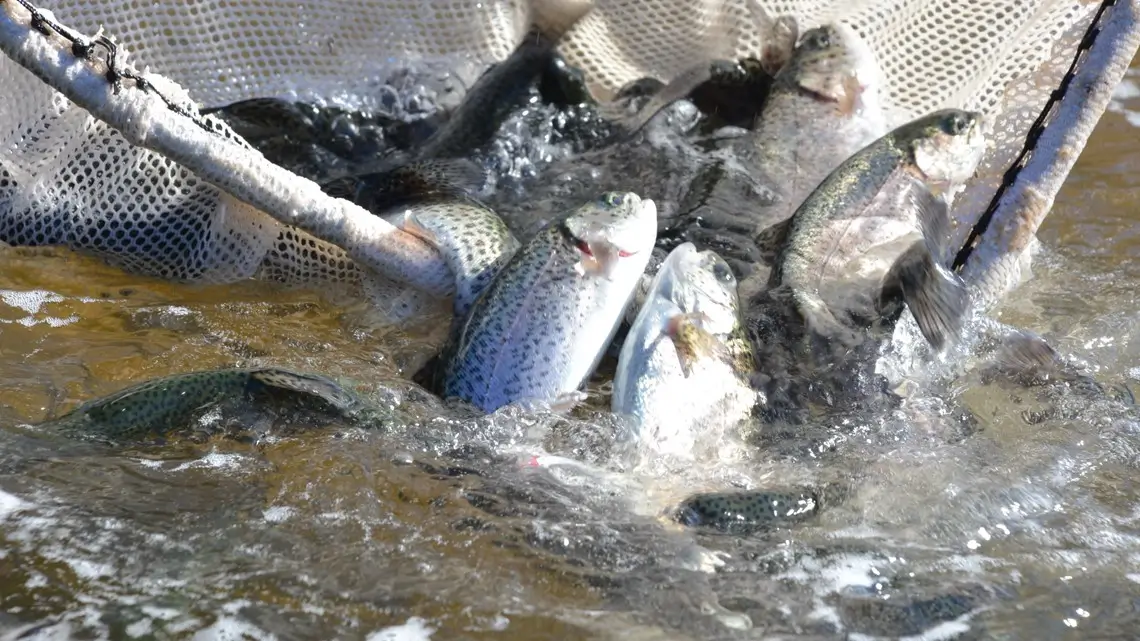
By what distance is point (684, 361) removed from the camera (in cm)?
351

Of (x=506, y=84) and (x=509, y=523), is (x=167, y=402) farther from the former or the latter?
(x=506, y=84)

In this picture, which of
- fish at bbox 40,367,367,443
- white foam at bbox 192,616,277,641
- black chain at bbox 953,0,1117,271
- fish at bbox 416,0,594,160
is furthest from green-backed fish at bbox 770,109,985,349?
white foam at bbox 192,616,277,641

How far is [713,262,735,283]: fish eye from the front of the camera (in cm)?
380

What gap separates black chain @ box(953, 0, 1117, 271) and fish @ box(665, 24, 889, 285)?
2.96 ft

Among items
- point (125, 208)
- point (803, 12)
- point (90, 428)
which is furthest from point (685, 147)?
point (90, 428)

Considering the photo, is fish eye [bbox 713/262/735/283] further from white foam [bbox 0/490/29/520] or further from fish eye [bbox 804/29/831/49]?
white foam [bbox 0/490/29/520]

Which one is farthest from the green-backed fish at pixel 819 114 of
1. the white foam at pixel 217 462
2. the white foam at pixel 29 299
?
the white foam at pixel 29 299

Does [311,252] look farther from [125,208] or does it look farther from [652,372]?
[652,372]

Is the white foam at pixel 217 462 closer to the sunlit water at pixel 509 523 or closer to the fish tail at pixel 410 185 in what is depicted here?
the sunlit water at pixel 509 523

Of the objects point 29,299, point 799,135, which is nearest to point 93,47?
point 29,299

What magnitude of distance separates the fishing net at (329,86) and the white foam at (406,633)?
5.33ft

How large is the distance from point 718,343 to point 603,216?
58 centimetres

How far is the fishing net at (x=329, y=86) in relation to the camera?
12.0ft

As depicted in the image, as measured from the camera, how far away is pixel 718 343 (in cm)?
363
